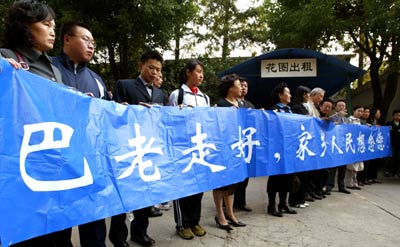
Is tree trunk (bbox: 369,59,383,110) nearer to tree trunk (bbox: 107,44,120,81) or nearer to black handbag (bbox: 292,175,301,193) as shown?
tree trunk (bbox: 107,44,120,81)

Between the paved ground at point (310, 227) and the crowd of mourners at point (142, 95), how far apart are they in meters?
0.16

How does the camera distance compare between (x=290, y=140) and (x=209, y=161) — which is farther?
Result: (x=290, y=140)

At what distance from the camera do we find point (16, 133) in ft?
5.83

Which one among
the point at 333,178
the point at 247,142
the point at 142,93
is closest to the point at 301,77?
the point at 333,178

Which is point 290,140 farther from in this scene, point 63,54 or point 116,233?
point 63,54

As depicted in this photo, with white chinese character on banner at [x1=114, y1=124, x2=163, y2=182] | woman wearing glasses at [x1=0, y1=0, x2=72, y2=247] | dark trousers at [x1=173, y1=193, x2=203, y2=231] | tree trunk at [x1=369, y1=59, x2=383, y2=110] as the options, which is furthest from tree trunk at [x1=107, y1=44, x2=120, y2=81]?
tree trunk at [x1=369, y1=59, x2=383, y2=110]

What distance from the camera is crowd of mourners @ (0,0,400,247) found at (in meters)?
2.14

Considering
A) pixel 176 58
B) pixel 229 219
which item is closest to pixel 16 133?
pixel 229 219

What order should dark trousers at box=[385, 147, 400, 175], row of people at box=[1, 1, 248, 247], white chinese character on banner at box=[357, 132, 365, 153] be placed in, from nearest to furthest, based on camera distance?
row of people at box=[1, 1, 248, 247]
white chinese character on banner at box=[357, 132, 365, 153]
dark trousers at box=[385, 147, 400, 175]

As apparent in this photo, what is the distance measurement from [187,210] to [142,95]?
128 cm

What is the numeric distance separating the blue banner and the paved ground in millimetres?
621

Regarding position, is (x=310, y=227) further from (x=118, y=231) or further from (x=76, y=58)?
(x=76, y=58)

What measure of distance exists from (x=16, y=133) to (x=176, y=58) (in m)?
10.8

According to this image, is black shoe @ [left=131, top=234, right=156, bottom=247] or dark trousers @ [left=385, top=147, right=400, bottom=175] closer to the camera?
black shoe @ [left=131, top=234, right=156, bottom=247]
